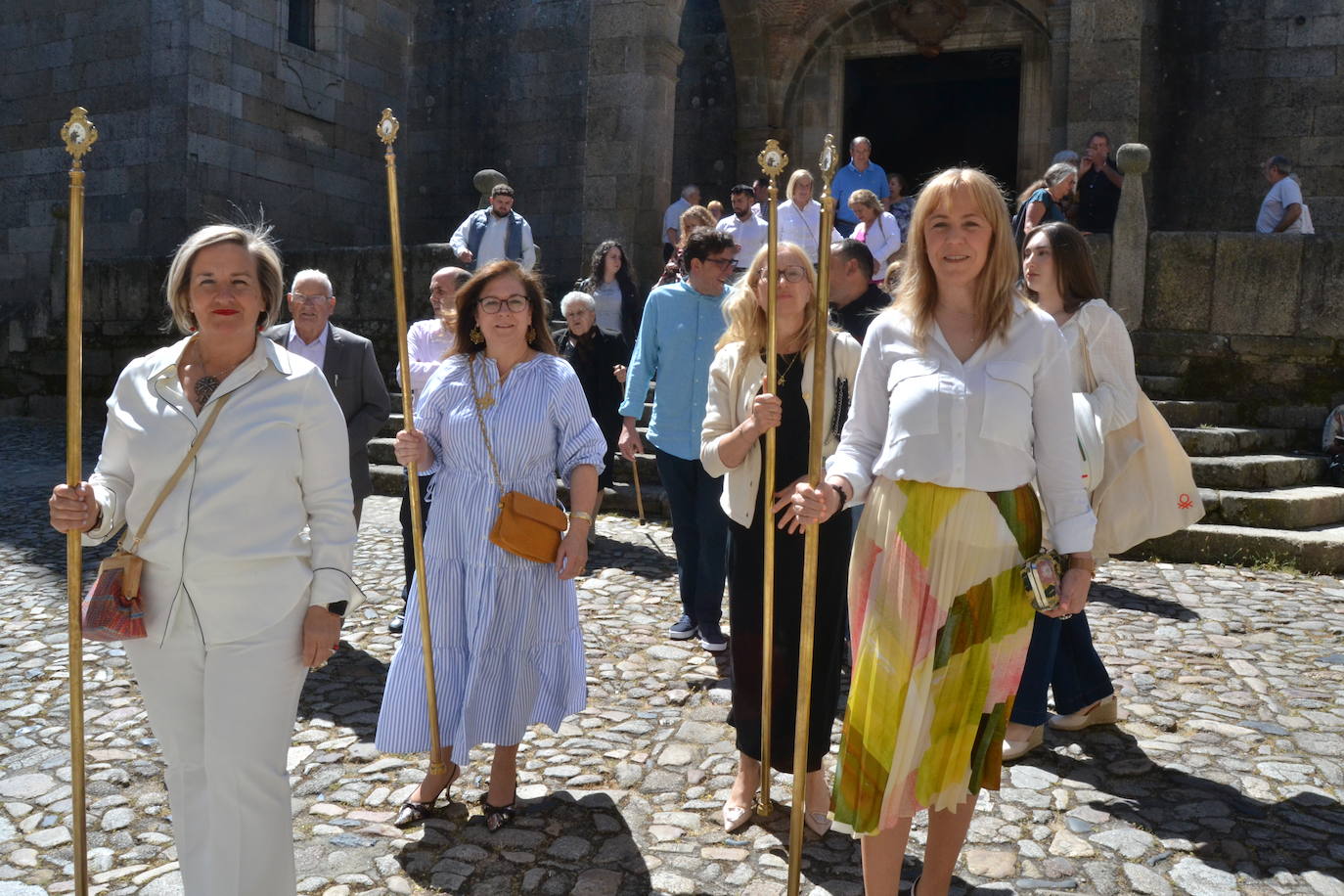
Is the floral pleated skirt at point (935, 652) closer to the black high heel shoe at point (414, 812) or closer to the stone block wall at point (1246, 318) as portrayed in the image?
the black high heel shoe at point (414, 812)

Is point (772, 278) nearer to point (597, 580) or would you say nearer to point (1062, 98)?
point (597, 580)

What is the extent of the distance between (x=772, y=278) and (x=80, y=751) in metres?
2.13

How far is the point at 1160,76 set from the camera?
529 inches

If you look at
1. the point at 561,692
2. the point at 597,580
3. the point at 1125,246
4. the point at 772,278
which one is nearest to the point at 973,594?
the point at 772,278

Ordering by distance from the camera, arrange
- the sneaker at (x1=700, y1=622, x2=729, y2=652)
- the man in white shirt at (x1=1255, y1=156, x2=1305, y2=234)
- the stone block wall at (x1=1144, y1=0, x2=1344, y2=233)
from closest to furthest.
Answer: the sneaker at (x1=700, y1=622, x2=729, y2=652) < the man in white shirt at (x1=1255, y1=156, x2=1305, y2=234) < the stone block wall at (x1=1144, y1=0, x2=1344, y2=233)

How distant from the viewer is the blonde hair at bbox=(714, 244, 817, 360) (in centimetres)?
381

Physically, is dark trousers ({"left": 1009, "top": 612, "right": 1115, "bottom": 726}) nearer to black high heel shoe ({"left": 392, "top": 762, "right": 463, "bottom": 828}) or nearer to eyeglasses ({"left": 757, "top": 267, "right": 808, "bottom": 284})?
eyeglasses ({"left": 757, "top": 267, "right": 808, "bottom": 284})

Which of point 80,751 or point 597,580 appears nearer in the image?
point 80,751

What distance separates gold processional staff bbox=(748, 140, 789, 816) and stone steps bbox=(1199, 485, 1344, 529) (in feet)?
17.7

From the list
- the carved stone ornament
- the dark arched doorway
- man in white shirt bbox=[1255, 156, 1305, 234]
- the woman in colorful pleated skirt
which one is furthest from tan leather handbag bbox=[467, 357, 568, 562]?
the dark arched doorway

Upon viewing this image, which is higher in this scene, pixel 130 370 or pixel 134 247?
pixel 134 247

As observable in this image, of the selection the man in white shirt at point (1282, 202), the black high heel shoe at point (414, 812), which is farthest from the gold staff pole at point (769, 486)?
the man in white shirt at point (1282, 202)

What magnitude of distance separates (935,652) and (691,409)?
3.17 m

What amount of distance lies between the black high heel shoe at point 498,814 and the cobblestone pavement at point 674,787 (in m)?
0.04
